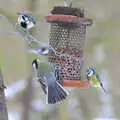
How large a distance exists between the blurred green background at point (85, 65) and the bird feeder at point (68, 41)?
104 centimetres

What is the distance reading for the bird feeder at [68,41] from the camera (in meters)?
1.95

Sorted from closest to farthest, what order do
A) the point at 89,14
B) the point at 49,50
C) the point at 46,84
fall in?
the point at 46,84 < the point at 49,50 < the point at 89,14

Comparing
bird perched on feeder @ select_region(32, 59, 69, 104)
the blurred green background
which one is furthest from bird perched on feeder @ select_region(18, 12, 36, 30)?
the blurred green background

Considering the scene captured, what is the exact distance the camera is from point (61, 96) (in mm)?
1899

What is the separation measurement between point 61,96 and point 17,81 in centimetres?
169

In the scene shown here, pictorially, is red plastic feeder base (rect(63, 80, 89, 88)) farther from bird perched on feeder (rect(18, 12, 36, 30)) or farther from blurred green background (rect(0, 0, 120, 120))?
blurred green background (rect(0, 0, 120, 120))

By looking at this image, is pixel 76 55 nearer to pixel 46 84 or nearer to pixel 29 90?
pixel 46 84

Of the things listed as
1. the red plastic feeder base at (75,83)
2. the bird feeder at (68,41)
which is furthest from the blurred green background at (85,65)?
the red plastic feeder base at (75,83)

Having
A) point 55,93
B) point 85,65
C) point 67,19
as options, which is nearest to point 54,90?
point 55,93

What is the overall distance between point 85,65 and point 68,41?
1.17 metres

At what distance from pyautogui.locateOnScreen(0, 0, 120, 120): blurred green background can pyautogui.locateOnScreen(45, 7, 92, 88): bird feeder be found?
3.40ft

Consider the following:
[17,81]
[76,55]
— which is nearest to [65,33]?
[76,55]

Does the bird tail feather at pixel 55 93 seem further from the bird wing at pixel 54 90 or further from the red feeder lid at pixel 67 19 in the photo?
the red feeder lid at pixel 67 19

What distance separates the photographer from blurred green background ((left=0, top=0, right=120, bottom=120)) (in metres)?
3.30
